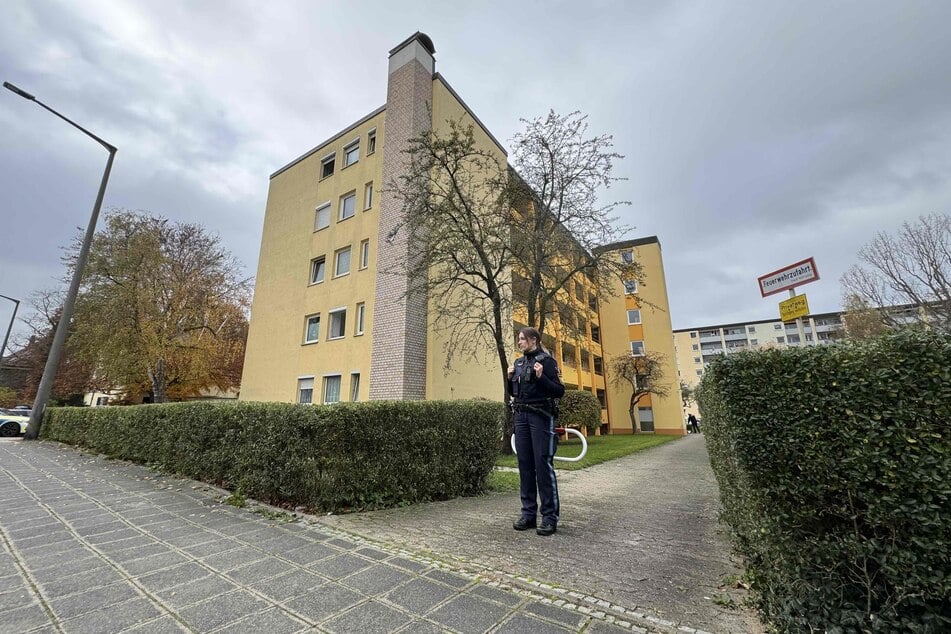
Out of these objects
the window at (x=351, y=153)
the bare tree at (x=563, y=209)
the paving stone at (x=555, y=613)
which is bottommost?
the paving stone at (x=555, y=613)

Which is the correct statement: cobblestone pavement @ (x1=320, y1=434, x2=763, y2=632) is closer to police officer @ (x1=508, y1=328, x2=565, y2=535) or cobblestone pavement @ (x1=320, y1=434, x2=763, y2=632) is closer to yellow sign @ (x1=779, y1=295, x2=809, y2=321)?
police officer @ (x1=508, y1=328, x2=565, y2=535)

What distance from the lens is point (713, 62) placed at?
8.42m

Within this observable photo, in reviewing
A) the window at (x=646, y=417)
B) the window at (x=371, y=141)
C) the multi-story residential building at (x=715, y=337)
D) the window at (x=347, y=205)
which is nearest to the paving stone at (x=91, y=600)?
the window at (x=347, y=205)

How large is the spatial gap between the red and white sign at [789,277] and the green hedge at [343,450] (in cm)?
395

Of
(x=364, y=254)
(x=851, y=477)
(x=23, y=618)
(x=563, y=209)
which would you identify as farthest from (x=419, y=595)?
(x=364, y=254)

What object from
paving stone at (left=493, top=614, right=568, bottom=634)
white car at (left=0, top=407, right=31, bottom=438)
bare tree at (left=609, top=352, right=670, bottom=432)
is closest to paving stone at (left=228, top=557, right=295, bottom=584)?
paving stone at (left=493, top=614, right=568, bottom=634)

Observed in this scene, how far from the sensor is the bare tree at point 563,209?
1136 centimetres

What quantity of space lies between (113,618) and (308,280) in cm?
1579

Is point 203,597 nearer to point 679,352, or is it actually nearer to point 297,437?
point 297,437

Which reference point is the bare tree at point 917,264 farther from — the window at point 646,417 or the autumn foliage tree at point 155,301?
the autumn foliage tree at point 155,301

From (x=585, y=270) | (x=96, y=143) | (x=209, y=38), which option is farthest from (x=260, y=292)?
(x=585, y=270)

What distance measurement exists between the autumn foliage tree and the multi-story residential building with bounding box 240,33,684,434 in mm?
3306

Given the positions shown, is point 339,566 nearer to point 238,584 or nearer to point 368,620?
point 238,584

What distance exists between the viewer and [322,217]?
17406 mm
